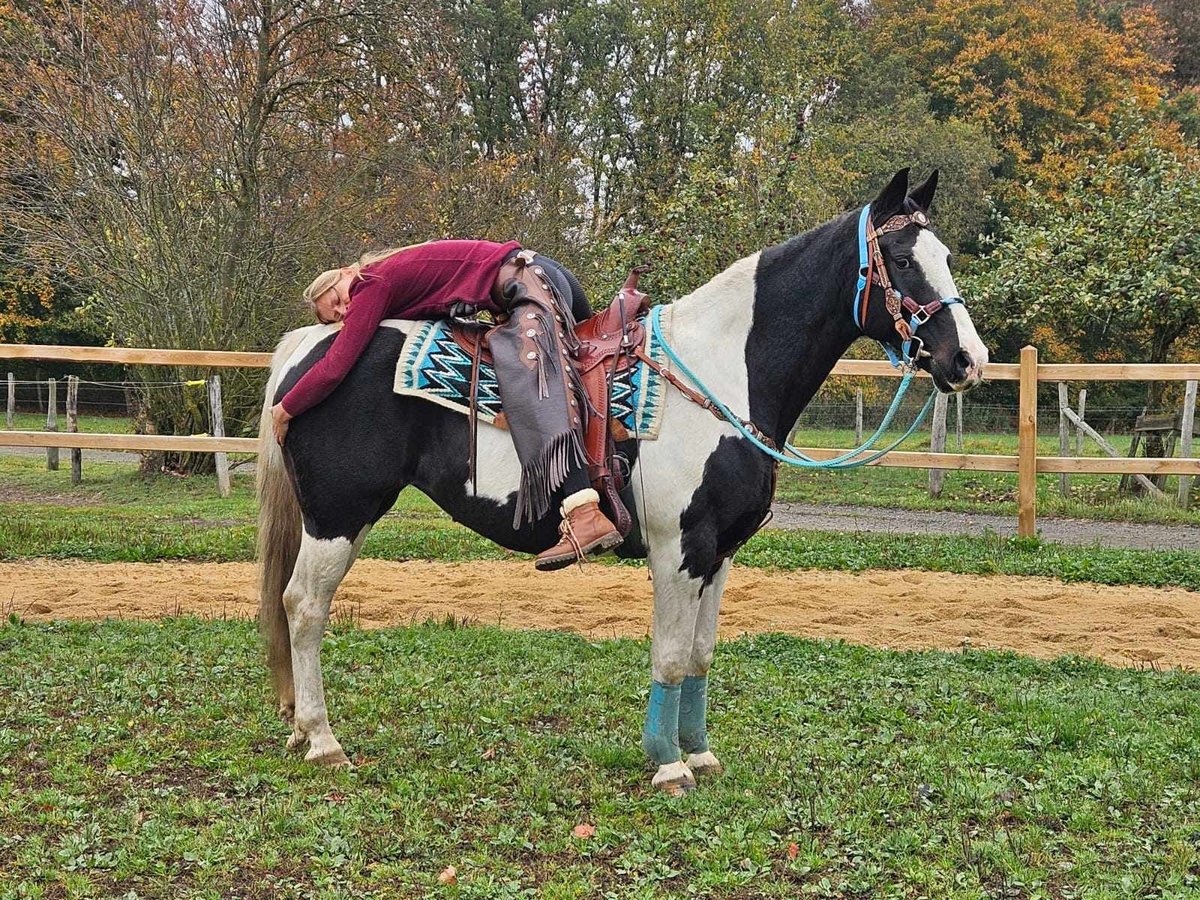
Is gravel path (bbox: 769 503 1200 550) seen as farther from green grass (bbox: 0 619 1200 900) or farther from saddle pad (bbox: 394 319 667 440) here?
saddle pad (bbox: 394 319 667 440)

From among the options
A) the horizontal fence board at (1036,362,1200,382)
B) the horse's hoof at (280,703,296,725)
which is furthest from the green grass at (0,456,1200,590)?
the horse's hoof at (280,703,296,725)

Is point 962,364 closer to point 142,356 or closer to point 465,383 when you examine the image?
point 465,383

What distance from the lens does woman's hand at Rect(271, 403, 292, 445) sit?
→ 13.8 ft

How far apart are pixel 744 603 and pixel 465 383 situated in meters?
3.71

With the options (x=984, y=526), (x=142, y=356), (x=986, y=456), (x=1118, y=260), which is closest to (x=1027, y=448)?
(x=986, y=456)

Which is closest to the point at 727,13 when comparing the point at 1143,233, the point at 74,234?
the point at 1143,233

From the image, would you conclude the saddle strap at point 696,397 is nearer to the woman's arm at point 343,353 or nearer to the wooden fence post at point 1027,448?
the woman's arm at point 343,353

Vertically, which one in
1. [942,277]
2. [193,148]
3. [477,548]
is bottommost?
[477,548]

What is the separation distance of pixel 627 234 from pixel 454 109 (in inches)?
150

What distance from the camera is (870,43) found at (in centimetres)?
3059

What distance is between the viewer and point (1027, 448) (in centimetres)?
930

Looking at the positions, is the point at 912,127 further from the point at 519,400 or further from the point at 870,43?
the point at 519,400

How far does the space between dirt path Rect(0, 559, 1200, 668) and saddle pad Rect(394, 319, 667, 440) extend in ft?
8.81

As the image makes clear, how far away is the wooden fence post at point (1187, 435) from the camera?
38.8ft
